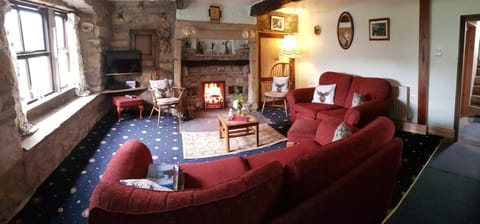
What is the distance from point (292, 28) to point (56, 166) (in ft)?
18.2

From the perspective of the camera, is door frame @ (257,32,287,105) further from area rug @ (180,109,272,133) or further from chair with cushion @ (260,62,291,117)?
area rug @ (180,109,272,133)

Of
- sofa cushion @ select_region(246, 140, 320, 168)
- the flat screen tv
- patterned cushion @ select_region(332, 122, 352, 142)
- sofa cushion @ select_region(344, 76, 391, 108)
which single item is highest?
the flat screen tv

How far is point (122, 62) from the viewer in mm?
6133

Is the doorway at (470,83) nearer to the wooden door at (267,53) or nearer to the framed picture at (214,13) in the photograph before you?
the wooden door at (267,53)

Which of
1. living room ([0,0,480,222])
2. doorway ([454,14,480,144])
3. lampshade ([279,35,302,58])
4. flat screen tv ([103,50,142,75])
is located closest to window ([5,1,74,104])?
living room ([0,0,480,222])

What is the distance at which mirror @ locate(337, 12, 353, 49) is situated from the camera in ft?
19.1

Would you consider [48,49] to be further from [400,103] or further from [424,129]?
[424,129]

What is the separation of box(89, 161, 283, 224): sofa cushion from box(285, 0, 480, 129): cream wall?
4361 millimetres

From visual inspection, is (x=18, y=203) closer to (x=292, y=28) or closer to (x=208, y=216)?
→ (x=208, y=216)

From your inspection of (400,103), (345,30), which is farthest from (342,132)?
(345,30)

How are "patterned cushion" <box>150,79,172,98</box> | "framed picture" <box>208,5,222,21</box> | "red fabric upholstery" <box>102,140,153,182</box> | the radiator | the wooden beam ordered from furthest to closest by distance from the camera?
"framed picture" <box>208,5,222,21</box> → "patterned cushion" <box>150,79,172,98</box> → the radiator → the wooden beam → "red fabric upholstery" <box>102,140,153,182</box>

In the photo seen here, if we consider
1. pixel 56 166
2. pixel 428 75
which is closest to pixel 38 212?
pixel 56 166

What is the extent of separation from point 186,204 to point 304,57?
6221mm

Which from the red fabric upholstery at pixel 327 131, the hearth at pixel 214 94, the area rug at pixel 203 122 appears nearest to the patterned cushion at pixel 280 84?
the area rug at pixel 203 122
